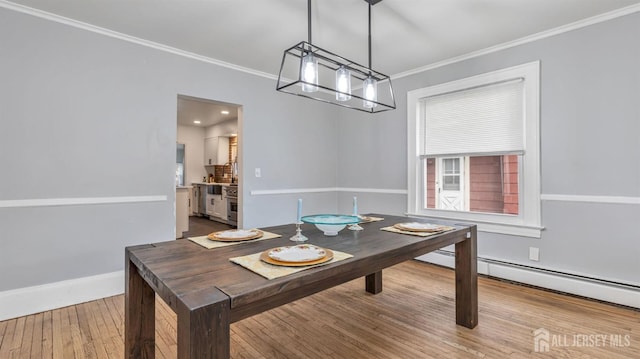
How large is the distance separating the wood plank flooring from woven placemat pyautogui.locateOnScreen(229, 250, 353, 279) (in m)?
0.88

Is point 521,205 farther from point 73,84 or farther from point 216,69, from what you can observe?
point 73,84

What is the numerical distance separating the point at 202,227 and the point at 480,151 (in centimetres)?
530

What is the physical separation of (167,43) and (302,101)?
72.6 inches

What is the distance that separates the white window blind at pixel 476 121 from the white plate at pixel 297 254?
271 centimetres

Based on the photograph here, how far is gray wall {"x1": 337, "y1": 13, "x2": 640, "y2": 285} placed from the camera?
2.43 meters

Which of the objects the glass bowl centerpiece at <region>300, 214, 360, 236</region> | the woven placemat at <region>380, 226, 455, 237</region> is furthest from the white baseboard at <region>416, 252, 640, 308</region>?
the glass bowl centerpiece at <region>300, 214, 360, 236</region>

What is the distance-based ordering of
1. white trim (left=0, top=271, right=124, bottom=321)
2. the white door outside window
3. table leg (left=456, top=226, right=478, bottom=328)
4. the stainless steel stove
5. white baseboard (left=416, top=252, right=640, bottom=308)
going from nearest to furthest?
table leg (left=456, top=226, right=478, bottom=328), white trim (left=0, top=271, right=124, bottom=321), white baseboard (left=416, top=252, right=640, bottom=308), the white door outside window, the stainless steel stove

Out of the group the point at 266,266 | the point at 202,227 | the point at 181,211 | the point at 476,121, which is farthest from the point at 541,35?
the point at 202,227

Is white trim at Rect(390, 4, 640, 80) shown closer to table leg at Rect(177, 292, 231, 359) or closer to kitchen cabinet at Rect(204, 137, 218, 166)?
table leg at Rect(177, 292, 231, 359)

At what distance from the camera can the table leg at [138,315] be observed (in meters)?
1.45

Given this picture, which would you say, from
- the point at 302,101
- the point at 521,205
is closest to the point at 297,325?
the point at 521,205

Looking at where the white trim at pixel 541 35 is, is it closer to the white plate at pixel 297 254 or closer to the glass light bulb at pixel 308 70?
the glass light bulb at pixel 308 70

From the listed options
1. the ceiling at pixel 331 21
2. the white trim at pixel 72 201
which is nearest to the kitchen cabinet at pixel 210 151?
the ceiling at pixel 331 21

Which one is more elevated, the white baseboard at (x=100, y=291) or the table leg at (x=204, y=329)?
the table leg at (x=204, y=329)
